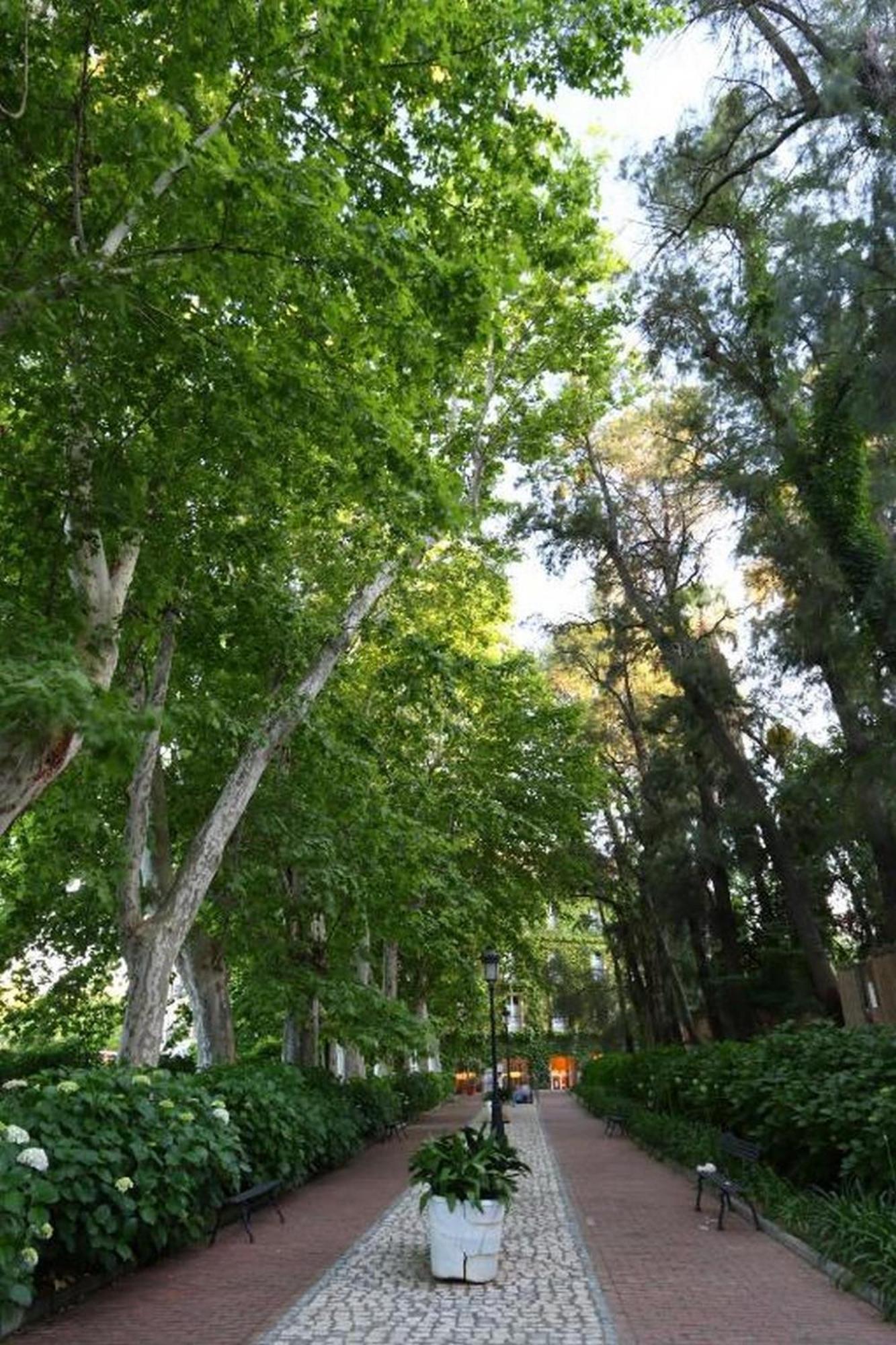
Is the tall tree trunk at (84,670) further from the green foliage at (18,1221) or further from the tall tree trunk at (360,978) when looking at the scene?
the tall tree trunk at (360,978)

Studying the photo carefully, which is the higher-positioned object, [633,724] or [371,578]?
[633,724]

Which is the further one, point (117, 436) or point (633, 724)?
point (633, 724)

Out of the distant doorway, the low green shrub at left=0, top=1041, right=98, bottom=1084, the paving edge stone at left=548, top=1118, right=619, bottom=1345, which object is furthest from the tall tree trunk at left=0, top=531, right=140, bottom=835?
the distant doorway

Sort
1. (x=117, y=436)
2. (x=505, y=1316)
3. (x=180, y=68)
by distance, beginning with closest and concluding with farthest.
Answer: (x=505, y=1316) < (x=180, y=68) < (x=117, y=436)

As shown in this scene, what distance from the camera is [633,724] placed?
25.5 meters

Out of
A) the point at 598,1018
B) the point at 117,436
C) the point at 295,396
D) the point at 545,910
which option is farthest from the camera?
the point at 598,1018

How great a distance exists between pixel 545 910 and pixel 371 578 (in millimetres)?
17410

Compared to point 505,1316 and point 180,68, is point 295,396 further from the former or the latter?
point 505,1316

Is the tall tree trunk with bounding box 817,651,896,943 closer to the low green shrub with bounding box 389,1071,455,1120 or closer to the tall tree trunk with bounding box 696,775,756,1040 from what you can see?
the tall tree trunk with bounding box 696,775,756,1040

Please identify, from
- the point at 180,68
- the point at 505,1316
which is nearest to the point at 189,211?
the point at 180,68

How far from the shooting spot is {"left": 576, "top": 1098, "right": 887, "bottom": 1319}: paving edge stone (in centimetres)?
589

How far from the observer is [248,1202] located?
9.33 metres

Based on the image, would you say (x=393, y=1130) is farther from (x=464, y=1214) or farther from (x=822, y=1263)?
(x=822, y=1263)

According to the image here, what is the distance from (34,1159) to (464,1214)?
3075 millimetres
